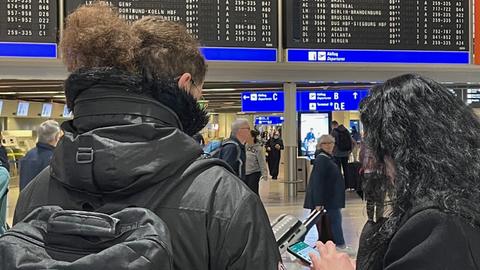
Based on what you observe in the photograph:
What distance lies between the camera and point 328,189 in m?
6.39

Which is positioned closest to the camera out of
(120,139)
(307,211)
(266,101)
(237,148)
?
(120,139)

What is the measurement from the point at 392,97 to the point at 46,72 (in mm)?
5028

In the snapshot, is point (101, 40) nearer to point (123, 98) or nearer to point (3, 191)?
point (123, 98)

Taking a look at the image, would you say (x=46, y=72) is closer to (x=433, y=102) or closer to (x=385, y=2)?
(x=385, y=2)

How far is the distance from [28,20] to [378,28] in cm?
367

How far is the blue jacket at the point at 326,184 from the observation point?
6.34m

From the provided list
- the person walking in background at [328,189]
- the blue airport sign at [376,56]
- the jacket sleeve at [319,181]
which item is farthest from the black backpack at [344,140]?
the jacket sleeve at [319,181]

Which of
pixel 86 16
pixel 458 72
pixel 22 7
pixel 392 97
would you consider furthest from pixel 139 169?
pixel 458 72

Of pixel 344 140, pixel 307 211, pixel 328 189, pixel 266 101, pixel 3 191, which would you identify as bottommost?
pixel 307 211

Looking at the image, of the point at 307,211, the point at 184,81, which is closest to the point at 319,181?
the point at 307,211

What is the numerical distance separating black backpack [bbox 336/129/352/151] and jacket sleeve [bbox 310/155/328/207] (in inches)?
224

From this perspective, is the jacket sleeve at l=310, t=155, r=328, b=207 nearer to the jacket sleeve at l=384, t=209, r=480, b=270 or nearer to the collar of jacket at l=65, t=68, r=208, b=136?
the jacket sleeve at l=384, t=209, r=480, b=270

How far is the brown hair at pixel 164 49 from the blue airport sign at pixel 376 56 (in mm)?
5022

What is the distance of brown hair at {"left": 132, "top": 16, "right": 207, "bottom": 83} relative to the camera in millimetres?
1240
